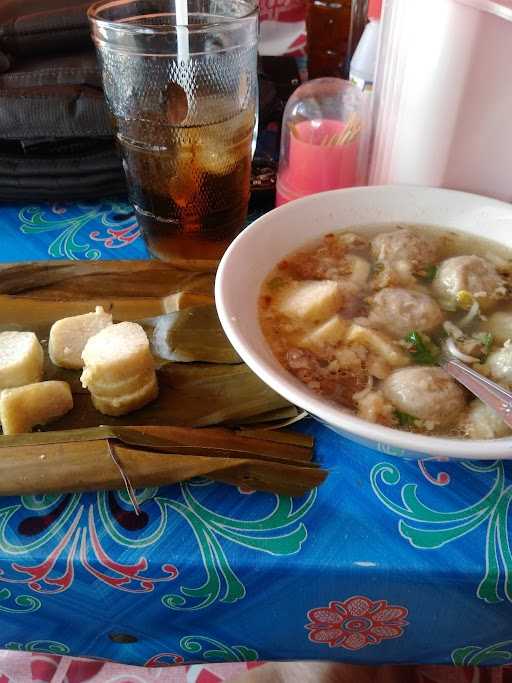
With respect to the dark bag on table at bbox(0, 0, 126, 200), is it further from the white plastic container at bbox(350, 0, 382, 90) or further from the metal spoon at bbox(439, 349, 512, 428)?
the metal spoon at bbox(439, 349, 512, 428)

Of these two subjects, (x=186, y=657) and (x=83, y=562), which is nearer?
(x=83, y=562)

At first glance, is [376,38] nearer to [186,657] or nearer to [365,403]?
[365,403]

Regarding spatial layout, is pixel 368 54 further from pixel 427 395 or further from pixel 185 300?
pixel 427 395

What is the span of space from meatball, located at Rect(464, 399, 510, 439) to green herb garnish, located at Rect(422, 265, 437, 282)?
0.34 metres

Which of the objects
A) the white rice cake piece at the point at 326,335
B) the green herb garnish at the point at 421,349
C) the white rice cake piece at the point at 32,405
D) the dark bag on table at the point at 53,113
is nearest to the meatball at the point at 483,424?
the green herb garnish at the point at 421,349

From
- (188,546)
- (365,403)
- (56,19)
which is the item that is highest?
(56,19)

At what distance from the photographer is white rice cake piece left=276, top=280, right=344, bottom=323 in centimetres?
100

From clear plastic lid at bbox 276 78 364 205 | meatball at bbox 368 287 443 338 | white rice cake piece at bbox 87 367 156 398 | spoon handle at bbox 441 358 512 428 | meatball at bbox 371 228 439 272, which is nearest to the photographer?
spoon handle at bbox 441 358 512 428

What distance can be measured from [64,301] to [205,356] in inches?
13.3

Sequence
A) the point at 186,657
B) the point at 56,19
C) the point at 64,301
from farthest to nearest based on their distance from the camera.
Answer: the point at 56,19 → the point at 64,301 → the point at 186,657

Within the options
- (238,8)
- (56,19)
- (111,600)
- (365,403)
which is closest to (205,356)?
(365,403)

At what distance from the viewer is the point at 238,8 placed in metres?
1.22

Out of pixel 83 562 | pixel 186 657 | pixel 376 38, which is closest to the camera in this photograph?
pixel 83 562

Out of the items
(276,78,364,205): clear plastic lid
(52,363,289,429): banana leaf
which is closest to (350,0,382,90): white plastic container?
(276,78,364,205): clear plastic lid
